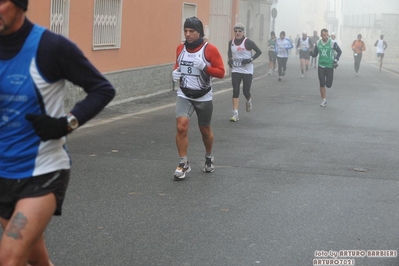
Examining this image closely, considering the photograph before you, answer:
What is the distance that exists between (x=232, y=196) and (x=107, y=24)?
1068 centimetres

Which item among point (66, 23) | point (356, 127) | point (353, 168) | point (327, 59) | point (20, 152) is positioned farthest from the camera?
point (327, 59)

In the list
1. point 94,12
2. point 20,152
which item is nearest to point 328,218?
point 20,152

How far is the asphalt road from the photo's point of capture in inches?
228

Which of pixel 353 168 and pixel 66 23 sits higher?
pixel 66 23

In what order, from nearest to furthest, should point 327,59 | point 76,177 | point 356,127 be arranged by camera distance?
point 76,177 → point 356,127 → point 327,59

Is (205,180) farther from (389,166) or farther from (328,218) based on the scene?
(389,166)

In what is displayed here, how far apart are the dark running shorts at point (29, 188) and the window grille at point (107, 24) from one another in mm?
13464

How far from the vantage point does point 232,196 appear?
7.79 metres

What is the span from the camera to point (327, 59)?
59.3 feet

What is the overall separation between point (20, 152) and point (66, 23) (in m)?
12.2

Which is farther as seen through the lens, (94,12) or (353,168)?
(94,12)

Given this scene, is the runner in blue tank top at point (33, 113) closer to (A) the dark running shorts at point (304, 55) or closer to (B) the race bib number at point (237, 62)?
(B) the race bib number at point (237, 62)

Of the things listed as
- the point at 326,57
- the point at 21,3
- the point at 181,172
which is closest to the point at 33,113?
the point at 21,3

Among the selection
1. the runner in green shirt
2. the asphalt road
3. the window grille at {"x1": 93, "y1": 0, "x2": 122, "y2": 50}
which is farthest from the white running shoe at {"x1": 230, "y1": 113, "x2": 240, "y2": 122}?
the runner in green shirt
